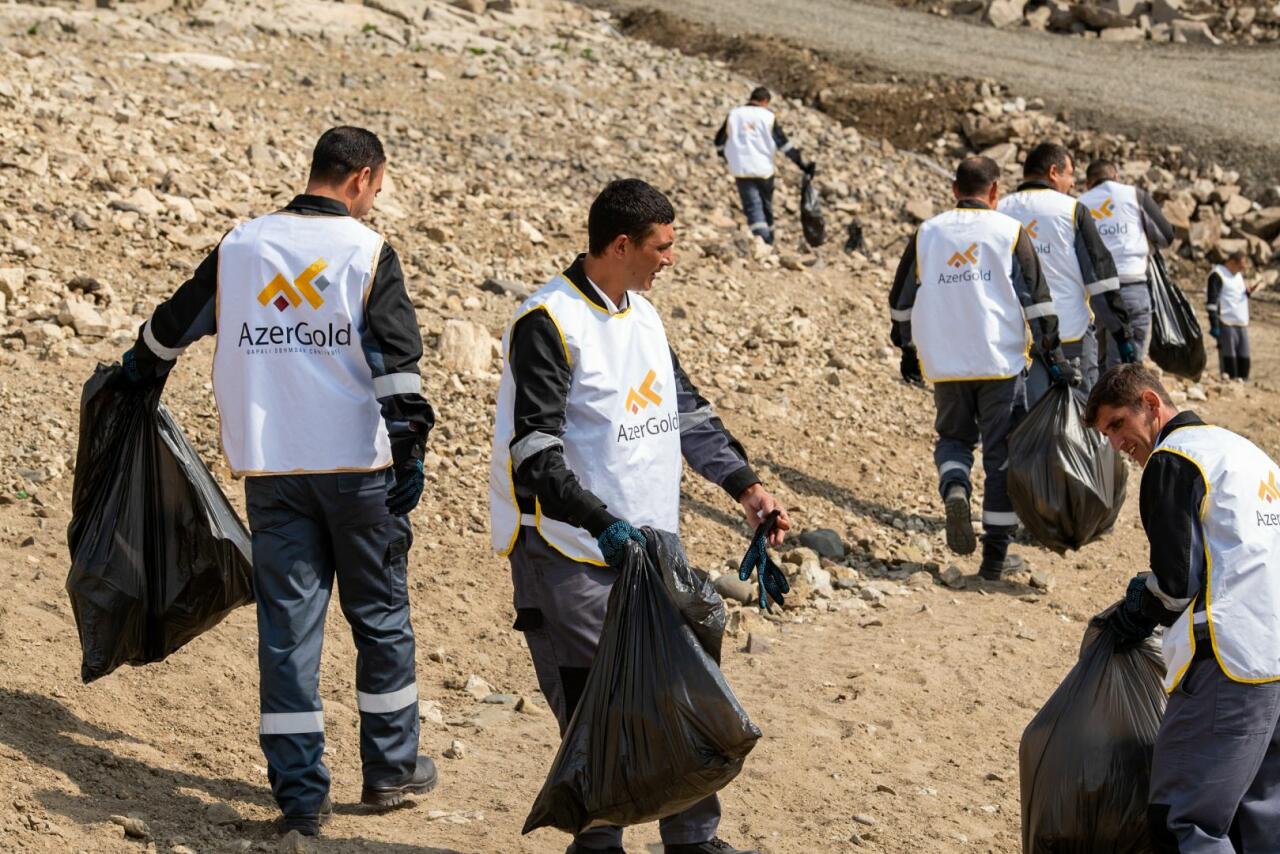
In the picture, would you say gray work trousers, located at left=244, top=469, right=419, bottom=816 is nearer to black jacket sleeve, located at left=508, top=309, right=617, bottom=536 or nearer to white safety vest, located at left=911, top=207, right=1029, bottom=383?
black jacket sleeve, located at left=508, top=309, right=617, bottom=536

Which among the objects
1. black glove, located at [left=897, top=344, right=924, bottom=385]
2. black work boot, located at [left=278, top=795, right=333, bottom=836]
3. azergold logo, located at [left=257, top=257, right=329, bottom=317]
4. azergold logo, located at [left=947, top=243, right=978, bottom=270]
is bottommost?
black work boot, located at [left=278, top=795, right=333, bottom=836]

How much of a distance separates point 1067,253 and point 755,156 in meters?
5.73

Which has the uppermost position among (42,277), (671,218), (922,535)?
(671,218)

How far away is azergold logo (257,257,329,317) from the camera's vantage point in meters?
4.09

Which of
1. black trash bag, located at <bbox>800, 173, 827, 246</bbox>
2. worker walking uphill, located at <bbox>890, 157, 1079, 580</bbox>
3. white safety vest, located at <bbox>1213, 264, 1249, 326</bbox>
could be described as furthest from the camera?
black trash bag, located at <bbox>800, 173, 827, 246</bbox>

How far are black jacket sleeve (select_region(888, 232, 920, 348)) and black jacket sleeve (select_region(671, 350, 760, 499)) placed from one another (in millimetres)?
3156

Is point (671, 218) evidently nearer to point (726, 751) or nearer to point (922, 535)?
point (726, 751)

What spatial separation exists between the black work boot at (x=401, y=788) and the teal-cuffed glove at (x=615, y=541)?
1208mm

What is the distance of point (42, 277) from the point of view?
820 centimetres

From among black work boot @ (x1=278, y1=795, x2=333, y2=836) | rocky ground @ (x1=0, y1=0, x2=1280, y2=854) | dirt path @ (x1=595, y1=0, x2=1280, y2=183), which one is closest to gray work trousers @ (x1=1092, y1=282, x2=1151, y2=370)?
rocky ground @ (x1=0, y1=0, x2=1280, y2=854)

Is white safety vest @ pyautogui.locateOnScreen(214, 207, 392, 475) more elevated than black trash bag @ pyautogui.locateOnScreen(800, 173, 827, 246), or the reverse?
white safety vest @ pyautogui.locateOnScreen(214, 207, 392, 475)

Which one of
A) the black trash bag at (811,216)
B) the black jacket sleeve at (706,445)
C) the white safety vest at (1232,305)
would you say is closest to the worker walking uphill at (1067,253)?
the black jacket sleeve at (706,445)

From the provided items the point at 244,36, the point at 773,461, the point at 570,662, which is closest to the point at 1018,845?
the point at 570,662

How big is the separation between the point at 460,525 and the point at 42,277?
293 cm
